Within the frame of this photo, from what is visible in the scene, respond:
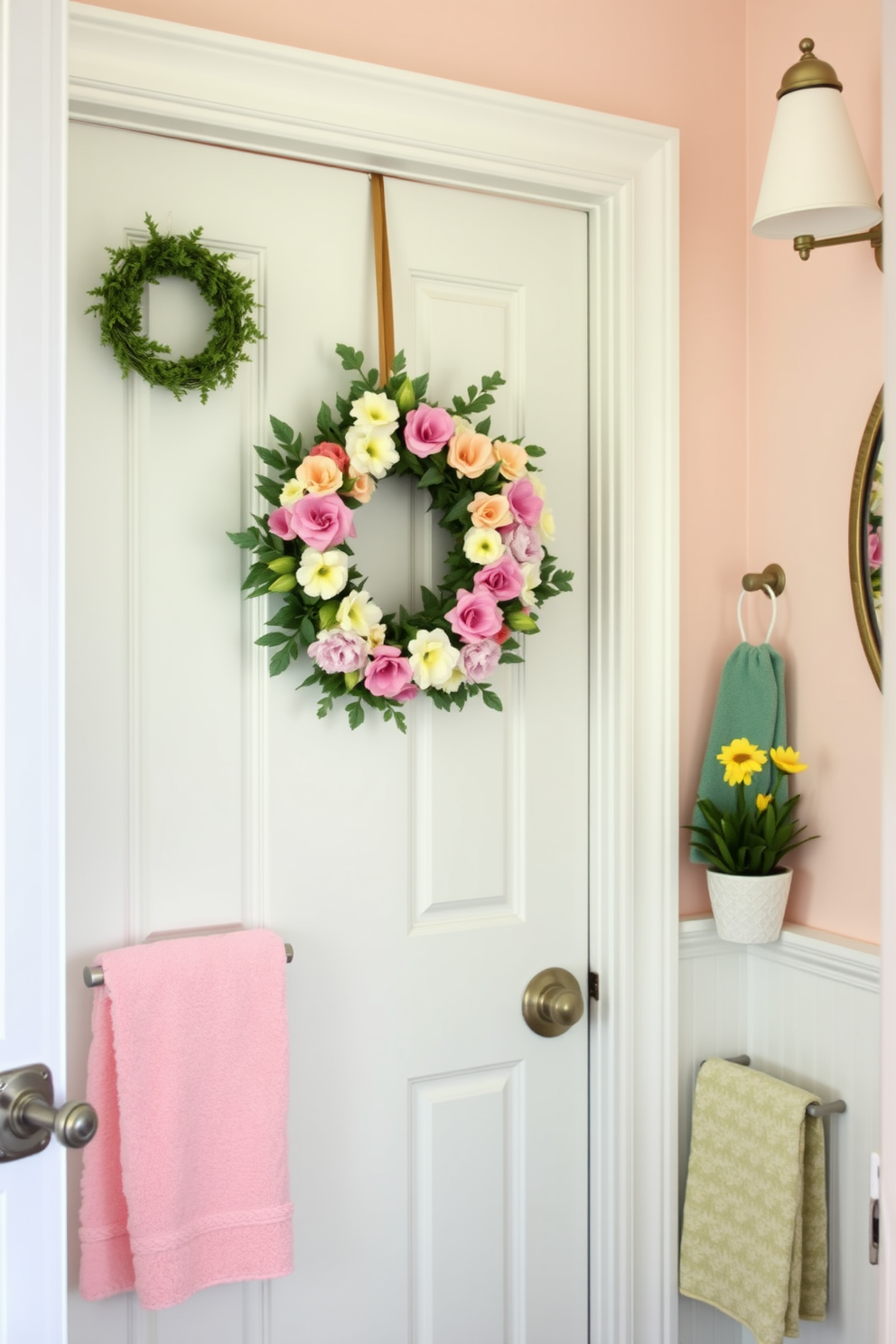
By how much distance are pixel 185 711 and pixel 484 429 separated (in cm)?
53

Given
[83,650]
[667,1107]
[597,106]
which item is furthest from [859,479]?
[83,650]

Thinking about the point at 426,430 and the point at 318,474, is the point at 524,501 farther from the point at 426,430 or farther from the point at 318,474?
the point at 318,474

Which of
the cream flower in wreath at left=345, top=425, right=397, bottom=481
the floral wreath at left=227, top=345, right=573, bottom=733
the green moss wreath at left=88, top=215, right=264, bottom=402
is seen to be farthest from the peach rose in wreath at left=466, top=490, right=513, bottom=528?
the green moss wreath at left=88, top=215, right=264, bottom=402

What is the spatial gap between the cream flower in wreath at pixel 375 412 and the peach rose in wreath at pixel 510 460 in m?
0.15

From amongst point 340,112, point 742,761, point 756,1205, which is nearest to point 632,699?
point 742,761

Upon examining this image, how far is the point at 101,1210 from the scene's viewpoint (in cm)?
123

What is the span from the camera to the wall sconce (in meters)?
1.28

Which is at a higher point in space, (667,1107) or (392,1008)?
(392,1008)

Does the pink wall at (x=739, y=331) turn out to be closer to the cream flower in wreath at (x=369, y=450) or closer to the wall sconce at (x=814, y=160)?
the wall sconce at (x=814, y=160)

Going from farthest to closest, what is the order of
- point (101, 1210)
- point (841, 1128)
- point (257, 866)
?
point (841, 1128), point (257, 866), point (101, 1210)

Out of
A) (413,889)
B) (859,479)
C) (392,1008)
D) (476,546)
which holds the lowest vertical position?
(392,1008)

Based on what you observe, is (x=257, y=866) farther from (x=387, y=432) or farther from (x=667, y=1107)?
(x=667, y=1107)

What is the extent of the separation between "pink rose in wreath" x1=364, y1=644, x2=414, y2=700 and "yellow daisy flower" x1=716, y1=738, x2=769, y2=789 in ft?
1.66

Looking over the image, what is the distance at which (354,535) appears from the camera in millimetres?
1292
